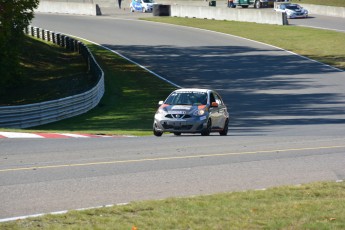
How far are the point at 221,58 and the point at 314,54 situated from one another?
6.07 m

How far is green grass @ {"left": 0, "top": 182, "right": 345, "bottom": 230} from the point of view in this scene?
9.98m

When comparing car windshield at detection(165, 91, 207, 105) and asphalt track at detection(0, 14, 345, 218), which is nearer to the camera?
asphalt track at detection(0, 14, 345, 218)

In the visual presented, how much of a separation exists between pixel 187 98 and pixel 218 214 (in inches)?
572

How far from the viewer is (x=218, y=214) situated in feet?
35.1

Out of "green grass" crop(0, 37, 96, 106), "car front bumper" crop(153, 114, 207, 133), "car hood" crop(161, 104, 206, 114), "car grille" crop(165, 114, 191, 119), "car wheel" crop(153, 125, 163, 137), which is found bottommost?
"green grass" crop(0, 37, 96, 106)

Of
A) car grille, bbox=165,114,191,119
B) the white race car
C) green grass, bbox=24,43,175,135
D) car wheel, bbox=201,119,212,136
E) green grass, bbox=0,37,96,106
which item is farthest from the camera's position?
the white race car

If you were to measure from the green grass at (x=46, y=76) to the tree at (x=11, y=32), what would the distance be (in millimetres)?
932

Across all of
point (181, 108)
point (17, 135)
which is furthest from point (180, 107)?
point (17, 135)

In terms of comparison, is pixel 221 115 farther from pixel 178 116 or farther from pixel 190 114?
pixel 178 116

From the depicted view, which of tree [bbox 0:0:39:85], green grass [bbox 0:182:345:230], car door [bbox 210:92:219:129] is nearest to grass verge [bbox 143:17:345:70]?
tree [bbox 0:0:39:85]

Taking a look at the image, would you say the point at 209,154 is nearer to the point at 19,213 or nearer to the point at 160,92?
the point at 19,213

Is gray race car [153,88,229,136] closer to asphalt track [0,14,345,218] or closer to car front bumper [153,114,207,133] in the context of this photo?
car front bumper [153,114,207,133]

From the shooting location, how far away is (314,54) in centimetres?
5700

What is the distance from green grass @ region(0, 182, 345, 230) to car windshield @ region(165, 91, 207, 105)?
1261 centimetres
